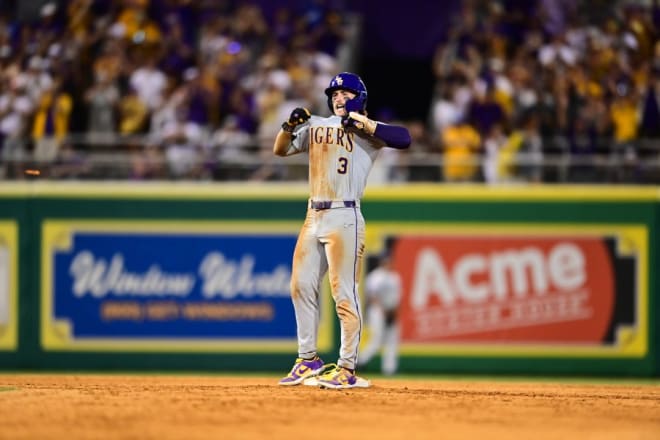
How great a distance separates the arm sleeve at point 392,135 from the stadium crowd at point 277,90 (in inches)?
225

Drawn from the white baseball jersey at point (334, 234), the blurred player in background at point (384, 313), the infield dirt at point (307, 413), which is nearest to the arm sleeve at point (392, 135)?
the white baseball jersey at point (334, 234)

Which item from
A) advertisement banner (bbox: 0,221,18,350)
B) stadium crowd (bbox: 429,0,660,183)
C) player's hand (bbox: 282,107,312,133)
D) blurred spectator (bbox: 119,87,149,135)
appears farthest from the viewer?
blurred spectator (bbox: 119,87,149,135)

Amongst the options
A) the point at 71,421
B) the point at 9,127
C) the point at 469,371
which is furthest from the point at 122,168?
the point at 71,421

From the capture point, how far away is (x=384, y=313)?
15.3 metres

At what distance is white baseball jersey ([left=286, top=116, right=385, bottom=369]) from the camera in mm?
9062

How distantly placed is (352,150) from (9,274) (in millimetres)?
7727

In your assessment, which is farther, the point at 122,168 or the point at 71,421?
the point at 122,168

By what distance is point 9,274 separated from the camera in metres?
15.2

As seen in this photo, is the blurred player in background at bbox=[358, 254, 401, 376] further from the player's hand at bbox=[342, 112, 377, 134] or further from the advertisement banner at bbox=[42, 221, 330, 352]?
the player's hand at bbox=[342, 112, 377, 134]

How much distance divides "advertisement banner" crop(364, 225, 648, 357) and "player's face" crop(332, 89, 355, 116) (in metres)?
6.39

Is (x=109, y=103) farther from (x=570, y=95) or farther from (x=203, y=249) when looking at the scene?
(x=570, y=95)

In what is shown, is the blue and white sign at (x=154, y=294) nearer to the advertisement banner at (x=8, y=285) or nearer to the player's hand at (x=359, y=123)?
the advertisement banner at (x=8, y=285)

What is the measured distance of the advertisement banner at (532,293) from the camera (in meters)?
15.2

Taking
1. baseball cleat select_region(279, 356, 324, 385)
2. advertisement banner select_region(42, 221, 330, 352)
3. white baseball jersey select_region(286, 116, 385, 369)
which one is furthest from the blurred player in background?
white baseball jersey select_region(286, 116, 385, 369)
